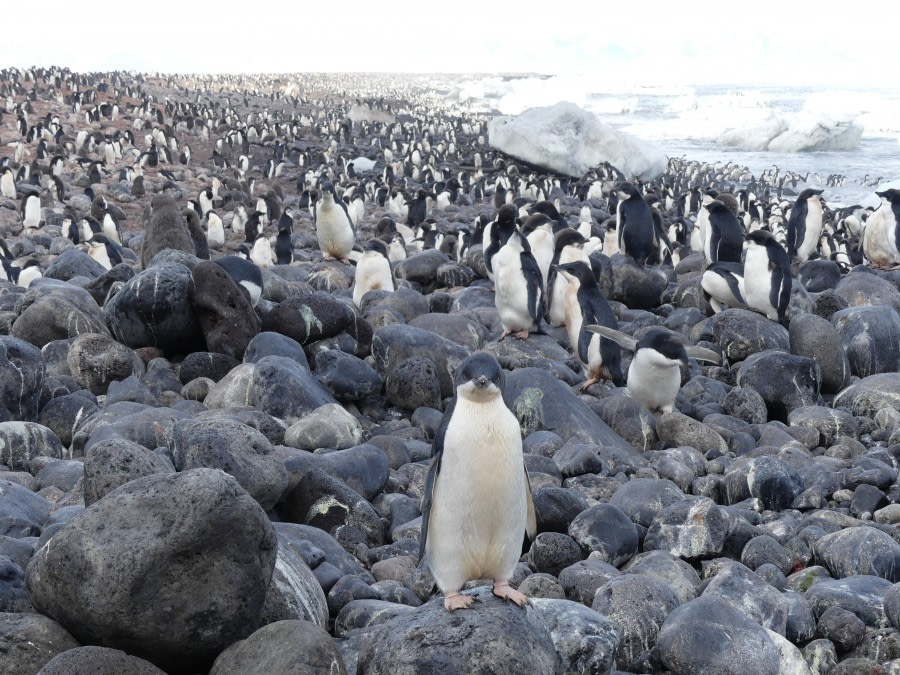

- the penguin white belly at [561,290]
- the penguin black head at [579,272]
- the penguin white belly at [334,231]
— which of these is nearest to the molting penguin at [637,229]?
the penguin white belly at [561,290]

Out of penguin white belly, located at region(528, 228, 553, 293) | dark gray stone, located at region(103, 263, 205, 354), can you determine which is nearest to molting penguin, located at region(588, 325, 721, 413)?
penguin white belly, located at region(528, 228, 553, 293)

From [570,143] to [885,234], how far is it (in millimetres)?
17023

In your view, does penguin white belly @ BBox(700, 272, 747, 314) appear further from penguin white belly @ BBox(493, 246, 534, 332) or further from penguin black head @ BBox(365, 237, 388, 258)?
penguin black head @ BBox(365, 237, 388, 258)

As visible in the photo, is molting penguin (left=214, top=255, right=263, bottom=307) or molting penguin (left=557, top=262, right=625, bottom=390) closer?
molting penguin (left=557, top=262, right=625, bottom=390)

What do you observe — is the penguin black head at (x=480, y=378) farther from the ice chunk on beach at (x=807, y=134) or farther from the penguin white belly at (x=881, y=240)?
the ice chunk on beach at (x=807, y=134)

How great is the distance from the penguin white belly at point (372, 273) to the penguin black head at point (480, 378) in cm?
712

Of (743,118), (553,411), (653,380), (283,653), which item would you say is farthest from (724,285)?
(743,118)

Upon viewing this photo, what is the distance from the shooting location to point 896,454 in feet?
20.6

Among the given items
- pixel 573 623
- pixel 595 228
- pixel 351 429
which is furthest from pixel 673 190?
pixel 573 623

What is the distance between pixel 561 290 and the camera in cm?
Result: 945

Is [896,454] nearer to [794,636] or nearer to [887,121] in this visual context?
[794,636]

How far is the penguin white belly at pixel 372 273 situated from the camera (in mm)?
10398

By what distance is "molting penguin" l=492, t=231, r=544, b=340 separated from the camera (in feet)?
27.8

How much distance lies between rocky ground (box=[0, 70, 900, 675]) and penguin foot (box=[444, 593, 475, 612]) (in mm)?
49
